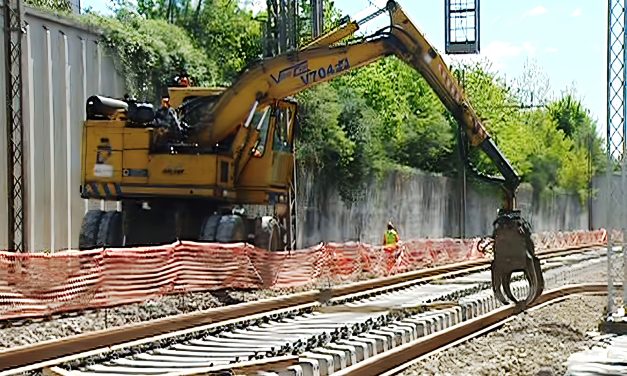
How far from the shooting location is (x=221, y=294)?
55.9 feet

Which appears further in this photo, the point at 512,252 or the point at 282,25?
the point at 282,25

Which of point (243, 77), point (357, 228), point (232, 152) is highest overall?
point (243, 77)

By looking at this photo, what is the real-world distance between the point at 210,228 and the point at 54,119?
7.58 metres

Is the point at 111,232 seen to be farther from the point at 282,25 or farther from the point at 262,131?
the point at 282,25

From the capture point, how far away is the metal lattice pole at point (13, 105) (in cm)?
1705

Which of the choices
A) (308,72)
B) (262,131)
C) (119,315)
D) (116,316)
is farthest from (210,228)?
(116,316)

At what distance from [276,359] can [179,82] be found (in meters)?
12.4

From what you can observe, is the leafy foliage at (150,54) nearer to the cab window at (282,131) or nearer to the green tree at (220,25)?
the green tree at (220,25)

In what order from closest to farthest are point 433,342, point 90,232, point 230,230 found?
point 433,342 < point 230,230 < point 90,232

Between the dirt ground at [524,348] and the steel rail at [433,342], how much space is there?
154mm

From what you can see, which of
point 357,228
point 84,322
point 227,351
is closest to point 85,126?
point 84,322

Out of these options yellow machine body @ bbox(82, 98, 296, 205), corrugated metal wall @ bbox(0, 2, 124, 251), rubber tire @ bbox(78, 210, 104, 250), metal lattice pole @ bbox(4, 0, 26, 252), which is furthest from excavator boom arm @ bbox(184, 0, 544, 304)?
corrugated metal wall @ bbox(0, 2, 124, 251)

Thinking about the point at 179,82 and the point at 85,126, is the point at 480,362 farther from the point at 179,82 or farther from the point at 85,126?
the point at 179,82

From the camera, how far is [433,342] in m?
12.4
